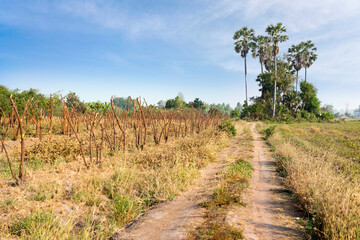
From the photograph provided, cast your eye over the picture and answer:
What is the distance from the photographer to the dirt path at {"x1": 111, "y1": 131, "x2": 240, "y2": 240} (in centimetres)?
432

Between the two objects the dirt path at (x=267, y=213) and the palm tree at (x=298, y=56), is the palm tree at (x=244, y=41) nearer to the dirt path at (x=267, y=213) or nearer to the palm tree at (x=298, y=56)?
the palm tree at (x=298, y=56)

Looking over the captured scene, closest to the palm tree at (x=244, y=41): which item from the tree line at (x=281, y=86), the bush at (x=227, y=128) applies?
the tree line at (x=281, y=86)

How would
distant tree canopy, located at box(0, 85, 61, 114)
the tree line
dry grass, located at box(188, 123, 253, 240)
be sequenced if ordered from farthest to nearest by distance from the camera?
the tree line
distant tree canopy, located at box(0, 85, 61, 114)
dry grass, located at box(188, 123, 253, 240)

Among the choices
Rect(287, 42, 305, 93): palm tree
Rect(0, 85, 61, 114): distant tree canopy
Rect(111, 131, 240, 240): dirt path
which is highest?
Rect(287, 42, 305, 93): palm tree

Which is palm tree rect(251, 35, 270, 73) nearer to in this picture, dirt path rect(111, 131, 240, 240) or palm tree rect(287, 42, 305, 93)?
palm tree rect(287, 42, 305, 93)

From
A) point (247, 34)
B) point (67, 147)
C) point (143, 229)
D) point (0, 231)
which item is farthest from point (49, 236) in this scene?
point (247, 34)

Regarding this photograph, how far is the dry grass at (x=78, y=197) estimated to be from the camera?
425 centimetres

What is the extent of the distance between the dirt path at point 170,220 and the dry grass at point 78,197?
33cm

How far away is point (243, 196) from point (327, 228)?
8.64 feet

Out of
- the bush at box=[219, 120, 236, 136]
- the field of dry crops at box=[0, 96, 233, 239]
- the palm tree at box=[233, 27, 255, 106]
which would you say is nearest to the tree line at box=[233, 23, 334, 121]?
the palm tree at box=[233, 27, 255, 106]

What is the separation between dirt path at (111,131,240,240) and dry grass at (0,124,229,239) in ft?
1.10

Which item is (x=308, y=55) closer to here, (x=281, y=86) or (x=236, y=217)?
(x=281, y=86)

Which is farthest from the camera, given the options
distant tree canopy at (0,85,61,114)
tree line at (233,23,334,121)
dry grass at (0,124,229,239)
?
tree line at (233,23,334,121)

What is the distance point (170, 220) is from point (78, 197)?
296cm
